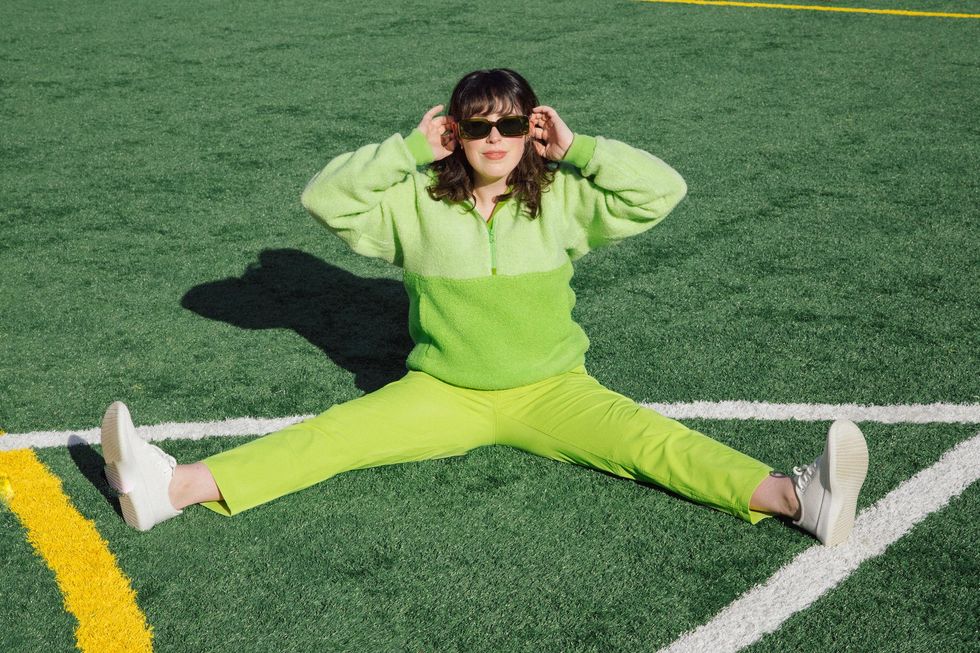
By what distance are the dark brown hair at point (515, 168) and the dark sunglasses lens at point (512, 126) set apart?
59 mm

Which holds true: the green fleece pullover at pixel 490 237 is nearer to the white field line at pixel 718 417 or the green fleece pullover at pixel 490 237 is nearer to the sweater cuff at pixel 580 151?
the sweater cuff at pixel 580 151

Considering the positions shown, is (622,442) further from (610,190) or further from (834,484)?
(610,190)

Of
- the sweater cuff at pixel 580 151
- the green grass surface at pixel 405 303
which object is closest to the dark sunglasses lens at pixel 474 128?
the sweater cuff at pixel 580 151

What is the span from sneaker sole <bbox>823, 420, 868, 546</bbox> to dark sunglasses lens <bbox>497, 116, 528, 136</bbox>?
1.33 metres

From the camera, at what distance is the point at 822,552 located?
3.21 meters

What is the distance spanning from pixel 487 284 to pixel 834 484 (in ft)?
4.16

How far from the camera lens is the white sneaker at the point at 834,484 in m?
3.10

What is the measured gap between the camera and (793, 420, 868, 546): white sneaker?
3.10 m

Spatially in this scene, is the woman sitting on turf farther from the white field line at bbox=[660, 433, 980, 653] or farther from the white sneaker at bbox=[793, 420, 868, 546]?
the white field line at bbox=[660, 433, 980, 653]

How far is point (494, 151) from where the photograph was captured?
11.9 ft

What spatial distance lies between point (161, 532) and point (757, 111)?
17.9ft

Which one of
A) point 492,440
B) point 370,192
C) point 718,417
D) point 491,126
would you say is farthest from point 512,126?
point 718,417

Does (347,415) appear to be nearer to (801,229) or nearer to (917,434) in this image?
(917,434)

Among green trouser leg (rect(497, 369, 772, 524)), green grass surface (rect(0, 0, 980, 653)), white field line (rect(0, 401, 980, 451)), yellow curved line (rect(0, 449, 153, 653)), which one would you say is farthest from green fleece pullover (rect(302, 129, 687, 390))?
yellow curved line (rect(0, 449, 153, 653))
